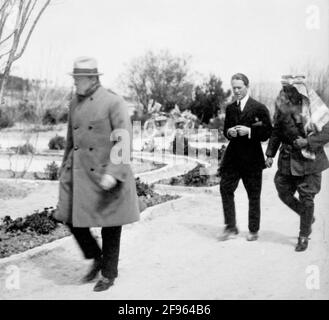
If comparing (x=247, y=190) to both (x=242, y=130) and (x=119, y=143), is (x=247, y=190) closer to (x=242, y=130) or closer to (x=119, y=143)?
(x=242, y=130)

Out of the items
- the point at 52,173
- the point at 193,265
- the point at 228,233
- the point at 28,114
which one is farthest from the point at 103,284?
the point at 28,114

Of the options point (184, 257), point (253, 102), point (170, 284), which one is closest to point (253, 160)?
point (253, 102)

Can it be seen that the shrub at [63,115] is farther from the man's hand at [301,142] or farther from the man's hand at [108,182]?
the man's hand at [108,182]

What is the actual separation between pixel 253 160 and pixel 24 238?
259 cm

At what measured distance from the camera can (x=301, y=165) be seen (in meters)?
6.38

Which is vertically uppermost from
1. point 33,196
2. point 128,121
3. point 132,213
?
point 128,121

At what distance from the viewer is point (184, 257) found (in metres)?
6.32

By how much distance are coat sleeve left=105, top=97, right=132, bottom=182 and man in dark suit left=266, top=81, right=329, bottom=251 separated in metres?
2.16

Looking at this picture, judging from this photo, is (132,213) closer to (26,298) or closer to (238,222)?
(26,298)

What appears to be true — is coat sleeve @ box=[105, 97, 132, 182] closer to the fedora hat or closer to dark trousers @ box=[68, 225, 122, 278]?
the fedora hat

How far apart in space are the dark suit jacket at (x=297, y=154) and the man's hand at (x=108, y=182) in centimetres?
231

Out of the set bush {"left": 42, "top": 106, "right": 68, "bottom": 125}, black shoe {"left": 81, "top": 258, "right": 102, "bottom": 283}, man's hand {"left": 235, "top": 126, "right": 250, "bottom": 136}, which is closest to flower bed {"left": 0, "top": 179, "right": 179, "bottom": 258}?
black shoe {"left": 81, "top": 258, "right": 102, "bottom": 283}

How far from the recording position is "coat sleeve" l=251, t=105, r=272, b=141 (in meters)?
6.68
